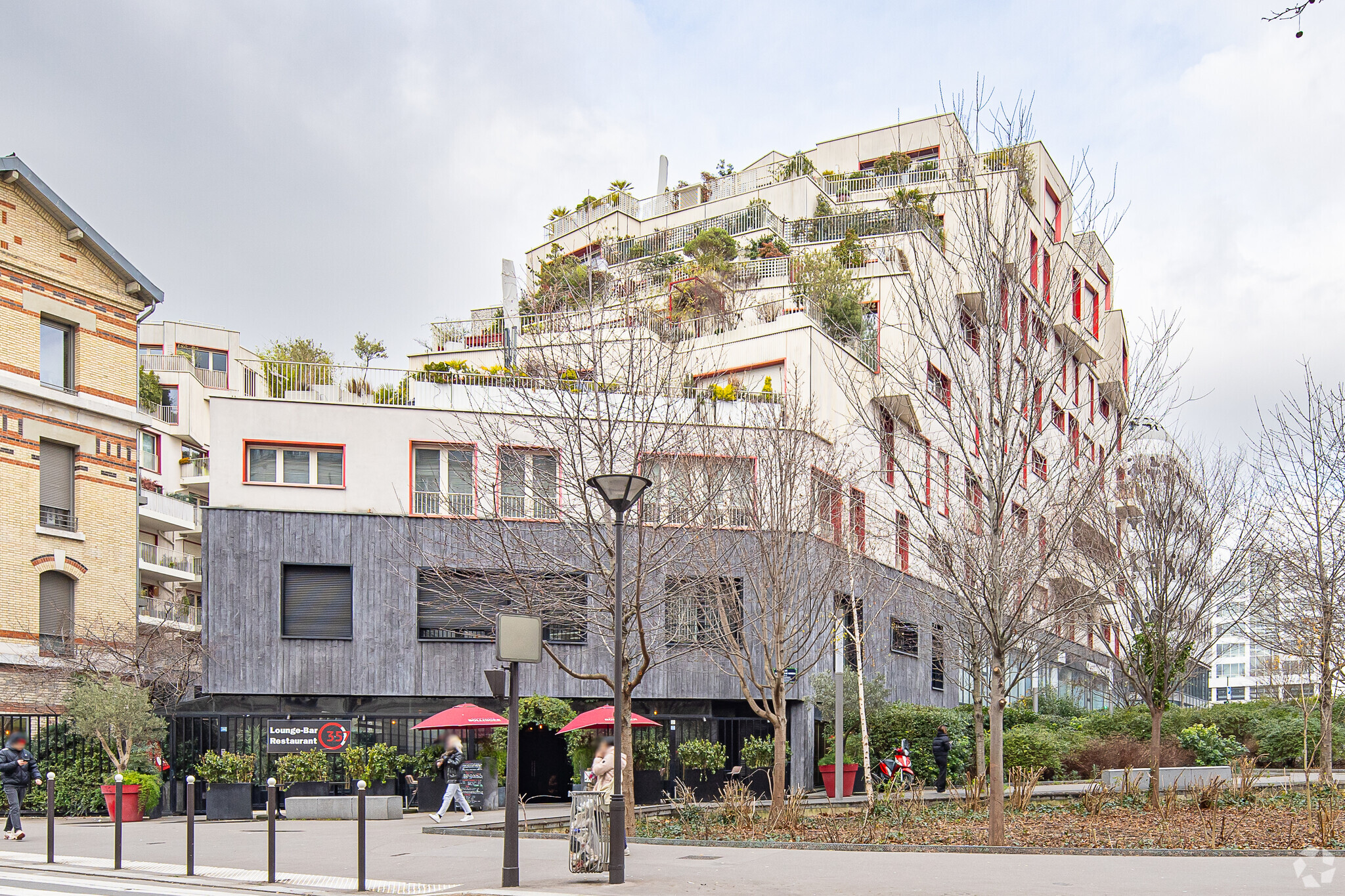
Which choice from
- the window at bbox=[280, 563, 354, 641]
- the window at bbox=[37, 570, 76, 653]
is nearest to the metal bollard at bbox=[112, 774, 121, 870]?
the window at bbox=[280, 563, 354, 641]

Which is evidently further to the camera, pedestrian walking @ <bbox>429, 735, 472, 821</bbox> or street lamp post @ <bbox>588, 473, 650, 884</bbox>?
pedestrian walking @ <bbox>429, 735, 472, 821</bbox>

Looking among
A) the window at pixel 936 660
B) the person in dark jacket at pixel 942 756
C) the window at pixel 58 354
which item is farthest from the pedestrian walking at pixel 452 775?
the window at pixel 58 354

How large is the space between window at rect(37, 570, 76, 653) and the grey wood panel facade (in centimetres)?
411

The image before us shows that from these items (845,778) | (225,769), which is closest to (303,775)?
(225,769)

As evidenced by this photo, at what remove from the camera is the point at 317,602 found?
2905cm

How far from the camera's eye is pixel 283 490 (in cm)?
2923

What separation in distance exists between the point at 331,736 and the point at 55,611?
8.08m

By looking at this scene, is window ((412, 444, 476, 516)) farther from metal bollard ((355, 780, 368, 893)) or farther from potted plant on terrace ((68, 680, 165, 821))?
metal bollard ((355, 780, 368, 893))

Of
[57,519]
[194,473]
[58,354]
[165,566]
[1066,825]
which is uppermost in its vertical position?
[58,354]

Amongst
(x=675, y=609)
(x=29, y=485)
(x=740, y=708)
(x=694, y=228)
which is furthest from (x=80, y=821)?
(x=694, y=228)

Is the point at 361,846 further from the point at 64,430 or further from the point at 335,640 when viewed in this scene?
the point at 64,430

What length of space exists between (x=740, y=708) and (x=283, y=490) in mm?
12253

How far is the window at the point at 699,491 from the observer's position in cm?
2069

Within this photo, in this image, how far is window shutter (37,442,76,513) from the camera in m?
30.0
